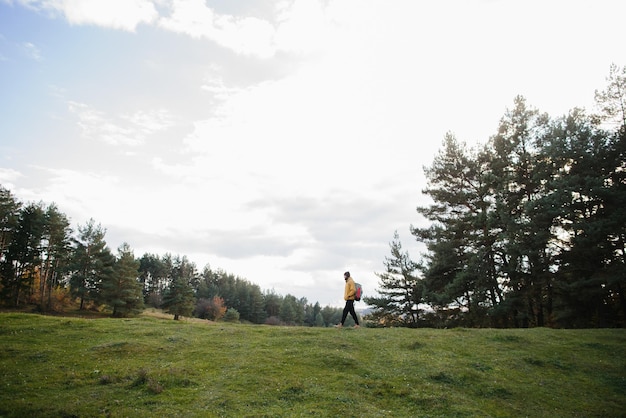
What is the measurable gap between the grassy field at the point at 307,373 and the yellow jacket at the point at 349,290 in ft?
6.70

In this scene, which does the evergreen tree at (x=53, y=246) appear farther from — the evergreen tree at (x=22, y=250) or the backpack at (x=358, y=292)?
the backpack at (x=358, y=292)

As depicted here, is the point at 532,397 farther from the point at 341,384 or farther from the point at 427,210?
the point at 427,210

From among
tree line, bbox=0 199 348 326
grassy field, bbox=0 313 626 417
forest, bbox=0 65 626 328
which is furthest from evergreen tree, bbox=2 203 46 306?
forest, bbox=0 65 626 328

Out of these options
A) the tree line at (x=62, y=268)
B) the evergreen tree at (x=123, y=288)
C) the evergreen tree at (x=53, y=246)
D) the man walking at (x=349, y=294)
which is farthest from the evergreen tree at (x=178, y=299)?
the man walking at (x=349, y=294)

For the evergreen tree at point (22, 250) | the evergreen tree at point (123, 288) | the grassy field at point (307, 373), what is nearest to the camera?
the grassy field at point (307, 373)

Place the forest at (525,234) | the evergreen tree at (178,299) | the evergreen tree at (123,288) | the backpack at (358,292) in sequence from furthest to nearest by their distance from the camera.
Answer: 1. the evergreen tree at (178,299)
2. the evergreen tree at (123,288)
3. the forest at (525,234)
4. the backpack at (358,292)

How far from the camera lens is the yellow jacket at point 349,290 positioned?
68.8ft

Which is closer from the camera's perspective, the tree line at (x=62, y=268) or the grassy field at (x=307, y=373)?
the grassy field at (x=307, y=373)

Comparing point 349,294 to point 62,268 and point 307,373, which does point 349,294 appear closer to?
point 307,373

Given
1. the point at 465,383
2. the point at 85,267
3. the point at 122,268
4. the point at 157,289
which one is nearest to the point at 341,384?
the point at 465,383

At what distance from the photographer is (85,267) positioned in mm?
62625

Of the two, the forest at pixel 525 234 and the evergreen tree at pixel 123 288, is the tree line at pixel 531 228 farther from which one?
the evergreen tree at pixel 123 288

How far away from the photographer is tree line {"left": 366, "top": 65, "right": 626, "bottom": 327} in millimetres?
26219

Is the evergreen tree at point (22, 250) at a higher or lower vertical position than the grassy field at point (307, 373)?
higher
